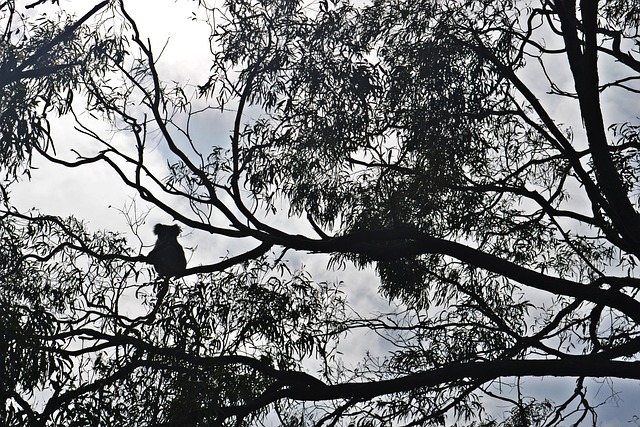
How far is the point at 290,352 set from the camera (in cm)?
704

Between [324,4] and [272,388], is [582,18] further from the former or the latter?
[272,388]

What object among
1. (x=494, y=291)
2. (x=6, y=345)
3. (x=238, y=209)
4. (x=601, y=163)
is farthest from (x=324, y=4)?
(x=6, y=345)

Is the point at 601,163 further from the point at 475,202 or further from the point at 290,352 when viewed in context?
the point at 290,352

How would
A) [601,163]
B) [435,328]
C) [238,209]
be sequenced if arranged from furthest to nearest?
[435,328] < [238,209] < [601,163]

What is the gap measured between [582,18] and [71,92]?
13.2ft

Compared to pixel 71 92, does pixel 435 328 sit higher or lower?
lower

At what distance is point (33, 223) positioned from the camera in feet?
25.2

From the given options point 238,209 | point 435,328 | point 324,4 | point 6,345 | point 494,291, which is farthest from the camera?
point 494,291

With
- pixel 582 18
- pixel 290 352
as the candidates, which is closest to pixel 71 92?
pixel 290 352

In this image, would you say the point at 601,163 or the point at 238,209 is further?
the point at 238,209

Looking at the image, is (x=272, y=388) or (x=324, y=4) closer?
(x=272, y=388)

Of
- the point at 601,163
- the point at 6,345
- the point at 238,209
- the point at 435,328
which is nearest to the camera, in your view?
the point at 6,345

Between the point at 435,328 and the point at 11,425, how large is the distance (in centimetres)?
378

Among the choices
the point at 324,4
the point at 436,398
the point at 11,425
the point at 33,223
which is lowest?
the point at 11,425
